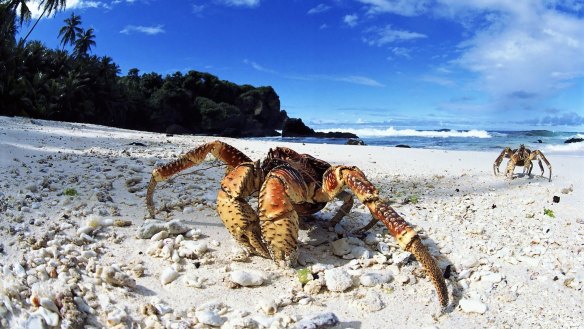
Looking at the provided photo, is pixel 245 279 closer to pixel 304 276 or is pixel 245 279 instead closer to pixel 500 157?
pixel 304 276

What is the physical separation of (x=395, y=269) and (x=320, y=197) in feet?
2.88

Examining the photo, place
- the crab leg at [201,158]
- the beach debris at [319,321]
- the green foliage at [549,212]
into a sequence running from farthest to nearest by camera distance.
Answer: the green foliage at [549,212] → the crab leg at [201,158] → the beach debris at [319,321]

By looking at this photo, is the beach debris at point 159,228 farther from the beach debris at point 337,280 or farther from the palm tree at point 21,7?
the palm tree at point 21,7

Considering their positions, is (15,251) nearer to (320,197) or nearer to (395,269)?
(320,197)

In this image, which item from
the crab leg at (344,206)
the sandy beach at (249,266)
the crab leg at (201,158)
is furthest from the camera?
the crab leg at (344,206)

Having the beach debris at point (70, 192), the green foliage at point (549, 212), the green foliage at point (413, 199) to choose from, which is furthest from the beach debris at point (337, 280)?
the beach debris at point (70, 192)

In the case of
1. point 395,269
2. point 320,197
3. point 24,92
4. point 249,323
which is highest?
point 24,92

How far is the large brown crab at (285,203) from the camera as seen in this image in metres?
2.91

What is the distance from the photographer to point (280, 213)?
9.96 ft

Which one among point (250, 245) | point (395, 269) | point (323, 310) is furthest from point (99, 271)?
point (395, 269)

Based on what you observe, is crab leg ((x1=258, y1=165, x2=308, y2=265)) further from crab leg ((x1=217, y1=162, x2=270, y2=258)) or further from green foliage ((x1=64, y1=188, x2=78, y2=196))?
green foliage ((x1=64, y1=188, x2=78, y2=196))

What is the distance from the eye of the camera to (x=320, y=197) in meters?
3.66

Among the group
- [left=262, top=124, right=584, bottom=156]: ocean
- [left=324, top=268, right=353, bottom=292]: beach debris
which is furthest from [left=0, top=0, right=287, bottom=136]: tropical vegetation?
[left=324, top=268, right=353, bottom=292]: beach debris

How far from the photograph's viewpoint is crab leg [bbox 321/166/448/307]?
286cm
